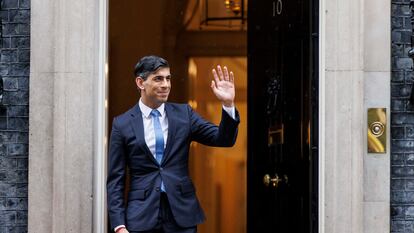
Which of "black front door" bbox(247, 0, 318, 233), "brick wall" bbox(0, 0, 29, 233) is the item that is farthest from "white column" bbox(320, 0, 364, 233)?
"brick wall" bbox(0, 0, 29, 233)

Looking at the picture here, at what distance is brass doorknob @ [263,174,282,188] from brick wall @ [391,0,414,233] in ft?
3.07

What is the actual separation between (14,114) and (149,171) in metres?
1.76

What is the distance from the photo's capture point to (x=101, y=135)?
598 centimetres

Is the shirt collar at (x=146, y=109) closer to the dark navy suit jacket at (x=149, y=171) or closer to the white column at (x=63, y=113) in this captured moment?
the dark navy suit jacket at (x=149, y=171)

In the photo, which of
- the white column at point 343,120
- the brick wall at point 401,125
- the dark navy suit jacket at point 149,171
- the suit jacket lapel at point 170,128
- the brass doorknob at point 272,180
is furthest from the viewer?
the brass doorknob at point 272,180

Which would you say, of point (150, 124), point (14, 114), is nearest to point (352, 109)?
point (150, 124)

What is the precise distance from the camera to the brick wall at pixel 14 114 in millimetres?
6105

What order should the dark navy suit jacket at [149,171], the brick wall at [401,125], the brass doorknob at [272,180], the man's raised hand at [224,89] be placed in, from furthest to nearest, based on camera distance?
1. the brass doorknob at [272,180]
2. the brick wall at [401,125]
3. the dark navy suit jacket at [149,171]
4. the man's raised hand at [224,89]

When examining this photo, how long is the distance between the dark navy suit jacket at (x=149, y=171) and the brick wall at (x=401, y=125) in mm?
1754

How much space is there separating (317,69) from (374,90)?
1.39 feet

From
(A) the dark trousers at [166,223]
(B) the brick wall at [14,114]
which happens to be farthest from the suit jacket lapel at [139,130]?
(B) the brick wall at [14,114]

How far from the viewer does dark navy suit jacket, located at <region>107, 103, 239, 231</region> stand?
4.68 m

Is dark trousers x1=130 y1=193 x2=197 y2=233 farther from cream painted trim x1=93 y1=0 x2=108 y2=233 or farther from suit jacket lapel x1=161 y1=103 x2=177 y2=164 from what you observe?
cream painted trim x1=93 y1=0 x2=108 y2=233

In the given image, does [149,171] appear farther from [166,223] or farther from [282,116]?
[282,116]
